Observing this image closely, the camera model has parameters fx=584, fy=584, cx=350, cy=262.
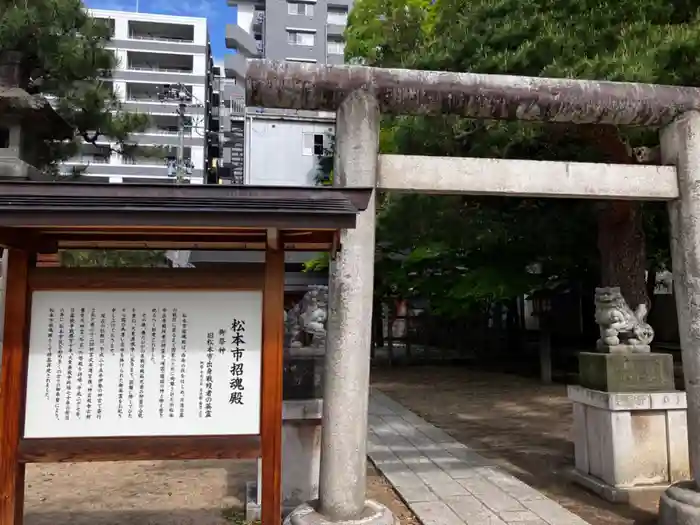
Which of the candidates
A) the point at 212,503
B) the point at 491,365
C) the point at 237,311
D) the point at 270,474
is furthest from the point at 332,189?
the point at 491,365

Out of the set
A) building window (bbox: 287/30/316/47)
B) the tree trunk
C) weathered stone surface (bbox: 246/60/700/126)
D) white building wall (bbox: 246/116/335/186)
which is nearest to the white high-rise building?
building window (bbox: 287/30/316/47)

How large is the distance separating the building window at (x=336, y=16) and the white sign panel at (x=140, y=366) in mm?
43486

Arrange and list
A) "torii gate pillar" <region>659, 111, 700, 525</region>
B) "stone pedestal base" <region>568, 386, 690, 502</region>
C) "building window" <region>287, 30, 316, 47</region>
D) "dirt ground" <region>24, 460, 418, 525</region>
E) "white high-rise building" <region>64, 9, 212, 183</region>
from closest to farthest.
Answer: "torii gate pillar" <region>659, 111, 700, 525</region>, "dirt ground" <region>24, 460, 418, 525</region>, "stone pedestal base" <region>568, 386, 690, 502</region>, "building window" <region>287, 30, 316, 47</region>, "white high-rise building" <region>64, 9, 212, 183</region>

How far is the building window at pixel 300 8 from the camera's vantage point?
4166 cm

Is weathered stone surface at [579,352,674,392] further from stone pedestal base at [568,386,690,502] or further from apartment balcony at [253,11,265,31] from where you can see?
apartment balcony at [253,11,265,31]

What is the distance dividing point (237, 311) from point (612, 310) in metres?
4.47

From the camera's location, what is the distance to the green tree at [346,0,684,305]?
6988 millimetres

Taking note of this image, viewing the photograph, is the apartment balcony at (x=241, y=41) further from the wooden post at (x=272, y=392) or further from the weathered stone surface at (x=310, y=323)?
the wooden post at (x=272, y=392)

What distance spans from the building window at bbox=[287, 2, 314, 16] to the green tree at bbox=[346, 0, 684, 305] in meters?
30.3

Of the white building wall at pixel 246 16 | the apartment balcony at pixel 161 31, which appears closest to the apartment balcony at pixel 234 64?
the white building wall at pixel 246 16

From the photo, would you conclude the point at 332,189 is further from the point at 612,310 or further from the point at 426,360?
the point at 426,360

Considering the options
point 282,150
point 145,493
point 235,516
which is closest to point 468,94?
point 235,516

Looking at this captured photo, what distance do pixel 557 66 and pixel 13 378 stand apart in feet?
22.5

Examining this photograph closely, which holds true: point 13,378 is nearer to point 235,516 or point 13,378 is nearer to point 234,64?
point 235,516
